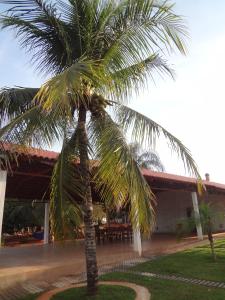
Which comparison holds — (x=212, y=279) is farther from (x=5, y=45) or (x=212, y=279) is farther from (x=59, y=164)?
(x=5, y=45)

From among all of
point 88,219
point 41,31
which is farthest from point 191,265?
point 41,31

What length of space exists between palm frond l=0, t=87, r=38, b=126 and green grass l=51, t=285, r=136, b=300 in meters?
3.88

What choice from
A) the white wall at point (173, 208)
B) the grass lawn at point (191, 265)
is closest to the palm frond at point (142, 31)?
the grass lawn at point (191, 265)

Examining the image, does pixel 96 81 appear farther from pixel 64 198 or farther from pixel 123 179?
pixel 64 198

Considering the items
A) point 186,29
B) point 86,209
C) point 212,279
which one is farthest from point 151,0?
point 212,279

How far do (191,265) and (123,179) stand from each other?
579 centimetres

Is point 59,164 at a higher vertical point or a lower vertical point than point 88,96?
lower

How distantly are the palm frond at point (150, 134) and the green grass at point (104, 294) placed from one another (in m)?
2.91

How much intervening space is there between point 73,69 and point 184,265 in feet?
24.8

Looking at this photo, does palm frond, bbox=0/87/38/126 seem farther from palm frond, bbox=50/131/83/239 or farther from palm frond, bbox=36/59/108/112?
palm frond, bbox=36/59/108/112

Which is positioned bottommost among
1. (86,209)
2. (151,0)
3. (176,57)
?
(86,209)

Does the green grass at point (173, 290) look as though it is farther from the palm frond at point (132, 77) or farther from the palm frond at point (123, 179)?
the palm frond at point (132, 77)

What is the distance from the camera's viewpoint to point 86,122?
264 inches

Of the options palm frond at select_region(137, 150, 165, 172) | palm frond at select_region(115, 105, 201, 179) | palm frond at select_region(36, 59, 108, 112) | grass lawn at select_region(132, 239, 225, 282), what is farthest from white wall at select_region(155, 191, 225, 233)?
palm frond at select_region(36, 59, 108, 112)
